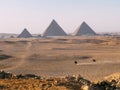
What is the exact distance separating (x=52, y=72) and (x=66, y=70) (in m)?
1.59

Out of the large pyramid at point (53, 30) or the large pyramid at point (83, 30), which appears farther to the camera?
the large pyramid at point (83, 30)

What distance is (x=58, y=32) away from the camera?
140250mm

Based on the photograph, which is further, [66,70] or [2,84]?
[66,70]

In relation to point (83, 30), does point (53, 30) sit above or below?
below

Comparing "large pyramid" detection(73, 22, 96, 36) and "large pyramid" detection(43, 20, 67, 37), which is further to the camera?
"large pyramid" detection(73, 22, 96, 36)

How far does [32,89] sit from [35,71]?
18.1m

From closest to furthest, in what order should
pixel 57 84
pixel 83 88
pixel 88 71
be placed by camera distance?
pixel 83 88, pixel 57 84, pixel 88 71

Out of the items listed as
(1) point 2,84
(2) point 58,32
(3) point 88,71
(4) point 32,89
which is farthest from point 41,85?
(2) point 58,32

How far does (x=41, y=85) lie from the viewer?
10.0 meters

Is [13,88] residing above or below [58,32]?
below

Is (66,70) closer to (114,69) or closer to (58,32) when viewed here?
(114,69)

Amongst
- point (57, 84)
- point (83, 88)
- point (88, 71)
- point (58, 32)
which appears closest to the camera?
point (83, 88)

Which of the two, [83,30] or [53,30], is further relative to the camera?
[83,30]

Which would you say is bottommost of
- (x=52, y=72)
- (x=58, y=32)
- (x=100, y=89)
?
(x=100, y=89)
